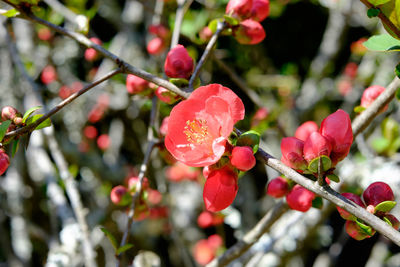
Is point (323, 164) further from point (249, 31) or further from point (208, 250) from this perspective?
point (208, 250)

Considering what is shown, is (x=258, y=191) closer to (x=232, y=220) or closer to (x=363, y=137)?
(x=232, y=220)

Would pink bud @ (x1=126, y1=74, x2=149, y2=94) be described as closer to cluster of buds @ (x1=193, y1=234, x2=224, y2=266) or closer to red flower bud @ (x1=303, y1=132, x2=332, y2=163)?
red flower bud @ (x1=303, y1=132, x2=332, y2=163)

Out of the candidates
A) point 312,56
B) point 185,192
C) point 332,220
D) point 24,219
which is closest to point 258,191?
point 332,220

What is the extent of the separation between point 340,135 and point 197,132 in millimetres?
242

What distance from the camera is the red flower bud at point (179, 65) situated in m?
0.67

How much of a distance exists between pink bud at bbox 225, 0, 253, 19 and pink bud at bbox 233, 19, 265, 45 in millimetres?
16

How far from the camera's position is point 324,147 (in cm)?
53

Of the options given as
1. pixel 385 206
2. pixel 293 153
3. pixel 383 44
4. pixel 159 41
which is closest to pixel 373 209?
pixel 385 206

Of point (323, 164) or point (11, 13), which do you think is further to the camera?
point (11, 13)

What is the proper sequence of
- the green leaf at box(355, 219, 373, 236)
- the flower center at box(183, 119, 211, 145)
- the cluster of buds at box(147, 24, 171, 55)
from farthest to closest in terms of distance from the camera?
1. the cluster of buds at box(147, 24, 171, 55)
2. the flower center at box(183, 119, 211, 145)
3. the green leaf at box(355, 219, 373, 236)

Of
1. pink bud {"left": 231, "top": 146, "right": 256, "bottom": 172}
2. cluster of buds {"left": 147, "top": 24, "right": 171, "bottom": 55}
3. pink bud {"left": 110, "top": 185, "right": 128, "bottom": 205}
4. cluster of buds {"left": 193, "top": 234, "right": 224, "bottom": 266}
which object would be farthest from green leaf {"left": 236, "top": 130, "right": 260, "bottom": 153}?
cluster of buds {"left": 193, "top": 234, "right": 224, "bottom": 266}

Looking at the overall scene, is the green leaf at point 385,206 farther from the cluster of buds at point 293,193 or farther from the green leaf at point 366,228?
the cluster of buds at point 293,193

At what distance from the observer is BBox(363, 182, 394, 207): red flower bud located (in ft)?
1.86

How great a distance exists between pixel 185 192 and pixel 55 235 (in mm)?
691
